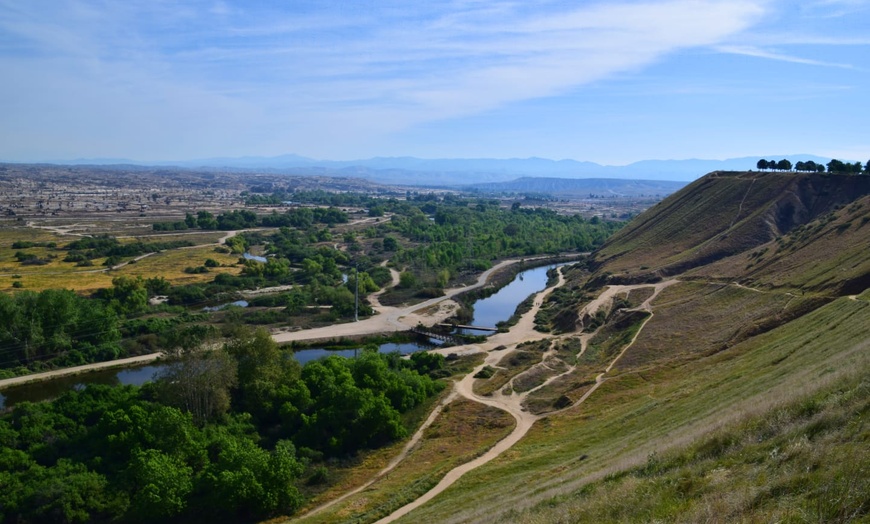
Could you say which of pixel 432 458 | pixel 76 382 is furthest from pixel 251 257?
pixel 432 458

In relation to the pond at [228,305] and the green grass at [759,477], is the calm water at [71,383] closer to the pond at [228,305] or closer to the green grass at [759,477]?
the pond at [228,305]

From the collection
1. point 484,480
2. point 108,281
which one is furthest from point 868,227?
point 108,281

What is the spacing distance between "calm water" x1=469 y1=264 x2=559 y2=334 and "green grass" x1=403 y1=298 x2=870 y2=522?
32.9m

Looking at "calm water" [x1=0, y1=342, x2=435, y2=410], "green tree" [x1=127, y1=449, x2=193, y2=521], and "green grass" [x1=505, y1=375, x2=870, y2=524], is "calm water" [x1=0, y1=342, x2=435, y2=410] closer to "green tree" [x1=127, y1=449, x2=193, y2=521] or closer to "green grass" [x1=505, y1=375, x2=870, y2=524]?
"green tree" [x1=127, y1=449, x2=193, y2=521]

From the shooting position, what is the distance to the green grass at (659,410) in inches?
743

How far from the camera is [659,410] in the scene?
2923 cm

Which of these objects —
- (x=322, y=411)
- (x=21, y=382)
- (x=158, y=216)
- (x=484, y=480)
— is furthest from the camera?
(x=158, y=216)

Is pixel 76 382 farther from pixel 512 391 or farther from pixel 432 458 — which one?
pixel 512 391

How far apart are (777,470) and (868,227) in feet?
163

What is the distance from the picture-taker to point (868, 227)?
169 feet

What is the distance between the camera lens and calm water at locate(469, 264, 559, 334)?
2997 inches

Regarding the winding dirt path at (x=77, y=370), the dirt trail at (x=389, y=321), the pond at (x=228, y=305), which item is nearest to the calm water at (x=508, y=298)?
the dirt trail at (x=389, y=321)

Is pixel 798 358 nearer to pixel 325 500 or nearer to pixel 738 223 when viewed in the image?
pixel 325 500

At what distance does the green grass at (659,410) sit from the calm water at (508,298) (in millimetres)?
32867
